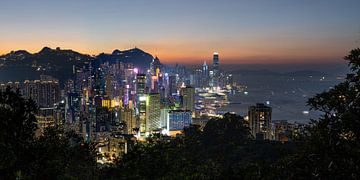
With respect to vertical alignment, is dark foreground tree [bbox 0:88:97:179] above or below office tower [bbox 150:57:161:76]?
below

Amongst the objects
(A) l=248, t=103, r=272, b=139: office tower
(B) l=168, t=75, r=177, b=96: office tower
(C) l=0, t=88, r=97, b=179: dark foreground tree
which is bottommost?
(A) l=248, t=103, r=272, b=139: office tower

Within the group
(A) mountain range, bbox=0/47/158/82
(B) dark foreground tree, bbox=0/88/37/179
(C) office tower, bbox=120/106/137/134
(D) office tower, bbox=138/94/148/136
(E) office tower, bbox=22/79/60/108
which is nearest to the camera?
(B) dark foreground tree, bbox=0/88/37/179

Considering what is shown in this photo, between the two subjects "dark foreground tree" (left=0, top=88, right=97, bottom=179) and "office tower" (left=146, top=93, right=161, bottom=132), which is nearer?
"dark foreground tree" (left=0, top=88, right=97, bottom=179)

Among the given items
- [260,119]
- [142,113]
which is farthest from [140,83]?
[260,119]

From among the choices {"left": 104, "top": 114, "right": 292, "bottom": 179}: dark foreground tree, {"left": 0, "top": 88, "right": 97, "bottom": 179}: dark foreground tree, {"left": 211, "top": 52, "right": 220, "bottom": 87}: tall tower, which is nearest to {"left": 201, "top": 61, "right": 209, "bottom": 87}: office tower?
{"left": 211, "top": 52, "right": 220, "bottom": 87}: tall tower

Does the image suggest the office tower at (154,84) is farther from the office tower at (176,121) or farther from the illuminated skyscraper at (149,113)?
the office tower at (176,121)

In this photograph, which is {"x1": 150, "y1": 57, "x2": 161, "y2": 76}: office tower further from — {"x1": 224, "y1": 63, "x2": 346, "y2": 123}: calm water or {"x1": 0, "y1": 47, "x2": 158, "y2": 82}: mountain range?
{"x1": 224, "y1": 63, "x2": 346, "y2": 123}: calm water
